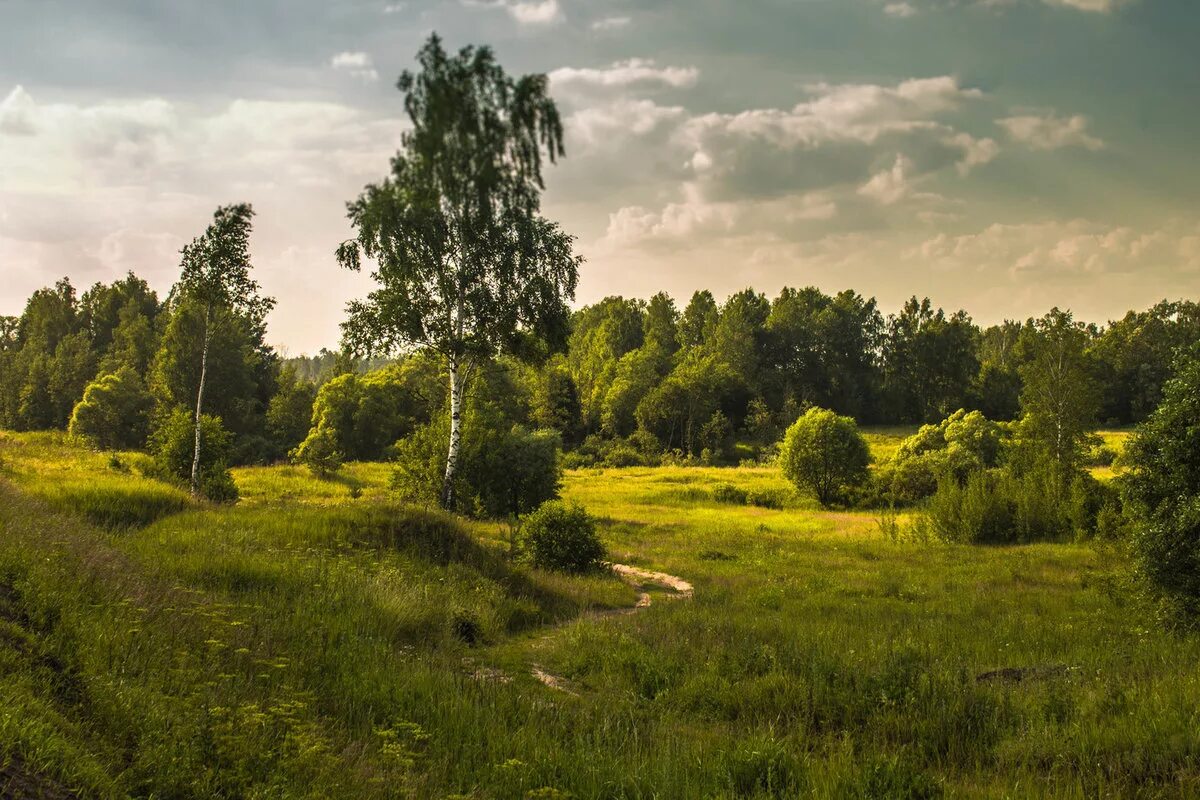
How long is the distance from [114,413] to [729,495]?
61.1m

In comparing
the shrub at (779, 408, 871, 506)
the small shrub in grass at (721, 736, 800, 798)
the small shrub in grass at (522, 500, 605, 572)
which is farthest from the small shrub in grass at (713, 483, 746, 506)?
the small shrub in grass at (721, 736, 800, 798)

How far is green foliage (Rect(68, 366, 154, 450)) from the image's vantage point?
64812 mm

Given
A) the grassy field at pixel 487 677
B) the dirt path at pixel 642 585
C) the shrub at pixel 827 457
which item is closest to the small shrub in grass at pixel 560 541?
the dirt path at pixel 642 585

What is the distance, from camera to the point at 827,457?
51.5 meters

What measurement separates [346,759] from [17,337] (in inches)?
5081

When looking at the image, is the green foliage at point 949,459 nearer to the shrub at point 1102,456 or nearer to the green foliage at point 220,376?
the shrub at point 1102,456

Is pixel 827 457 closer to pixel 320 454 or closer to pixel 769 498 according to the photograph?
pixel 769 498

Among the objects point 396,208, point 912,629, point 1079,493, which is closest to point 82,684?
point 396,208

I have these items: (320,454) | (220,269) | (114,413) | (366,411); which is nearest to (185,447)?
(220,269)

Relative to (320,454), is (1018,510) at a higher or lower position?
higher

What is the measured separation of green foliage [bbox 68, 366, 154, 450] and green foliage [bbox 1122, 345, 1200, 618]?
75.7m

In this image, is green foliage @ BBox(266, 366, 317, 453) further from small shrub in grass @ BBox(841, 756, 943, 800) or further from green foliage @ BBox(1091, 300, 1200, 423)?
green foliage @ BBox(1091, 300, 1200, 423)

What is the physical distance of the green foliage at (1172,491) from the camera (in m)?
13.1

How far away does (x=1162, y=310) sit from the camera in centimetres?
11794
